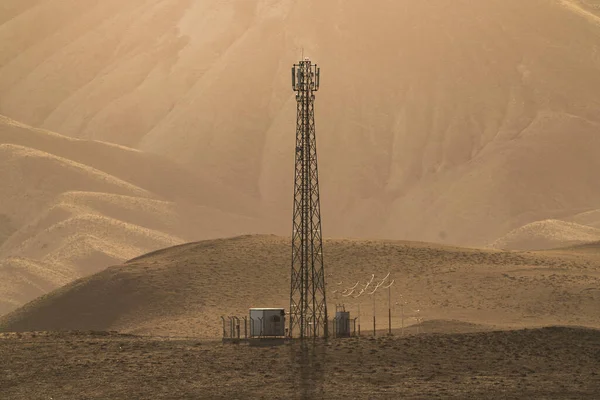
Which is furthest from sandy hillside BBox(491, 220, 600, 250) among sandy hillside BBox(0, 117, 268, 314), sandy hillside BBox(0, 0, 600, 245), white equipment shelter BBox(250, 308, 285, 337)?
white equipment shelter BBox(250, 308, 285, 337)

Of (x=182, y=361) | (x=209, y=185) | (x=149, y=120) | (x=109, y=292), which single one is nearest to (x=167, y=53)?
(x=149, y=120)

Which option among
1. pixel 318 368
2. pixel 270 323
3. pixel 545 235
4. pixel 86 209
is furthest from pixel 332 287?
pixel 86 209

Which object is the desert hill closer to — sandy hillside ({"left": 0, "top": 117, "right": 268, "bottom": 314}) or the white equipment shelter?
the white equipment shelter

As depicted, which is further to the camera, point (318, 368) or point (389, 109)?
point (389, 109)

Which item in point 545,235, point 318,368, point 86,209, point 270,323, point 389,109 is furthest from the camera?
point 389,109

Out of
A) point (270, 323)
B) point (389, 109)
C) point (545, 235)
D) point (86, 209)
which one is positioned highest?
point (389, 109)

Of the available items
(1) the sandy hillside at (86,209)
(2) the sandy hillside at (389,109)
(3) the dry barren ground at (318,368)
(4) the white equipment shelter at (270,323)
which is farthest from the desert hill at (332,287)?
(2) the sandy hillside at (389,109)

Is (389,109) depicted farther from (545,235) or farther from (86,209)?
(86,209)

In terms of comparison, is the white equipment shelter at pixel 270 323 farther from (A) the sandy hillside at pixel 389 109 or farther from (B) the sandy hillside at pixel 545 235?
(A) the sandy hillside at pixel 389 109
